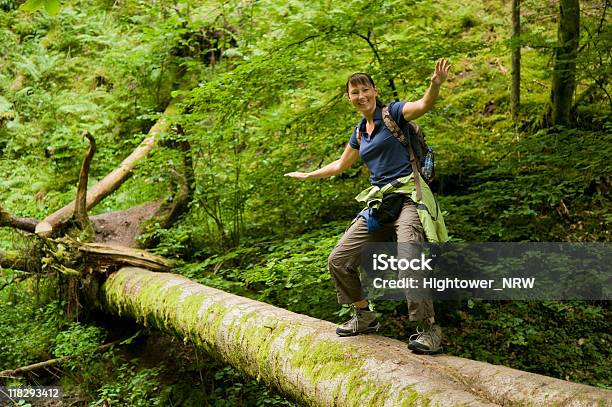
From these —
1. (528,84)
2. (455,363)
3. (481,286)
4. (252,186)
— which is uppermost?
(528,84)

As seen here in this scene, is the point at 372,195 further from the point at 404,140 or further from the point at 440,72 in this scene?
the point at 440,72

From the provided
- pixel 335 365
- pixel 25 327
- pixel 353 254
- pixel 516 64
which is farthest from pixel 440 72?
pixel 25 327

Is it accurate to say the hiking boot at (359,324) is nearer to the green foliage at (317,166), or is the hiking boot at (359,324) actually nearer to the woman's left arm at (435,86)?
the green foliage at (317,166)

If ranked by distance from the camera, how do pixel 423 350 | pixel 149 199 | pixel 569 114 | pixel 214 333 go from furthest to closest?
1. pixel 149 199
2. pixel 569 114
3. pixel 214 333
4. pixel 423 350

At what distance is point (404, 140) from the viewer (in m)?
3.53

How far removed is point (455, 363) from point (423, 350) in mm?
246

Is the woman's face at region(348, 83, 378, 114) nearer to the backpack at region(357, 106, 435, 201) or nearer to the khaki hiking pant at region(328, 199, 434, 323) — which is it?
the backpack at region(357, 106, 435, 201)

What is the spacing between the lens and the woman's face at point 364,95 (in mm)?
3600

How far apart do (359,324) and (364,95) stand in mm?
1694

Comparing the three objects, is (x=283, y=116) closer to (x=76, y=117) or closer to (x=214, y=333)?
(x=214, y=333)

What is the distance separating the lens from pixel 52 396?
20.0ft

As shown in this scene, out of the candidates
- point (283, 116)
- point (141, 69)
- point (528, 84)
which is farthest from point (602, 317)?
point (141, 69)

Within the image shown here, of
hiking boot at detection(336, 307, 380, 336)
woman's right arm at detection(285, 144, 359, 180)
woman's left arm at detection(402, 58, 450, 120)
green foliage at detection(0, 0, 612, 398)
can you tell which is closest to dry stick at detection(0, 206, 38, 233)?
green foliage at detection(0, 0, 612, 398)

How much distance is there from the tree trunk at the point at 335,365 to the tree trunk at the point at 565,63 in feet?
16.1
